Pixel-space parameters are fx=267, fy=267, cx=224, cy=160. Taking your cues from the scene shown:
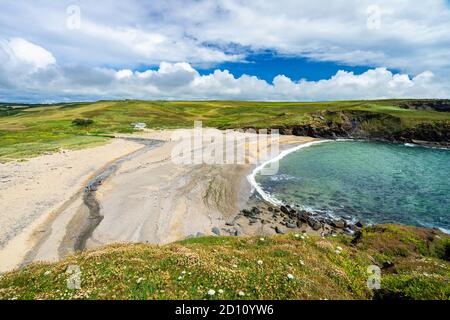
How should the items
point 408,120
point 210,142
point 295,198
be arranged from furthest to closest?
point 408,120 < point 210,142 < point 295,198

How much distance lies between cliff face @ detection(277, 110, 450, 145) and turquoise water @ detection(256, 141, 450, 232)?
29.7 meters


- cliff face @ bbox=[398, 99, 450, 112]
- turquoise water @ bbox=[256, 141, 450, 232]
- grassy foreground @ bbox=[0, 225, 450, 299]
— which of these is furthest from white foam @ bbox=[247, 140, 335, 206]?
cliff face @ bbox=[398, 99, 450, 112]

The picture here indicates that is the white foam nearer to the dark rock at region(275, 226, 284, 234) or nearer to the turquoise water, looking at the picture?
the turquoise water

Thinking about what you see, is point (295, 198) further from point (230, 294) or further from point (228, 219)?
point (230, 294)

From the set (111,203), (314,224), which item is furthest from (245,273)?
(111,203)

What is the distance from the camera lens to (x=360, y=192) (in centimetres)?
4122

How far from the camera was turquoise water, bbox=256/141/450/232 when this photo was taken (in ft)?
109

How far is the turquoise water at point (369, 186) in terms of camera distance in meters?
33.4

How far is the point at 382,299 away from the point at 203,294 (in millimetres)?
7224

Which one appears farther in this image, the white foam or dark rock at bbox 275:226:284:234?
the white foam

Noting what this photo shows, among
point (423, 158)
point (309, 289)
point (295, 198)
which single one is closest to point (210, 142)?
point (295, 198)

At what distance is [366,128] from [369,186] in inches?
3062

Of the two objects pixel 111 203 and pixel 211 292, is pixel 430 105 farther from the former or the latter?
pixel 211 292

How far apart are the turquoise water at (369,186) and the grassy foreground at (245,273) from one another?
18.2 metres
